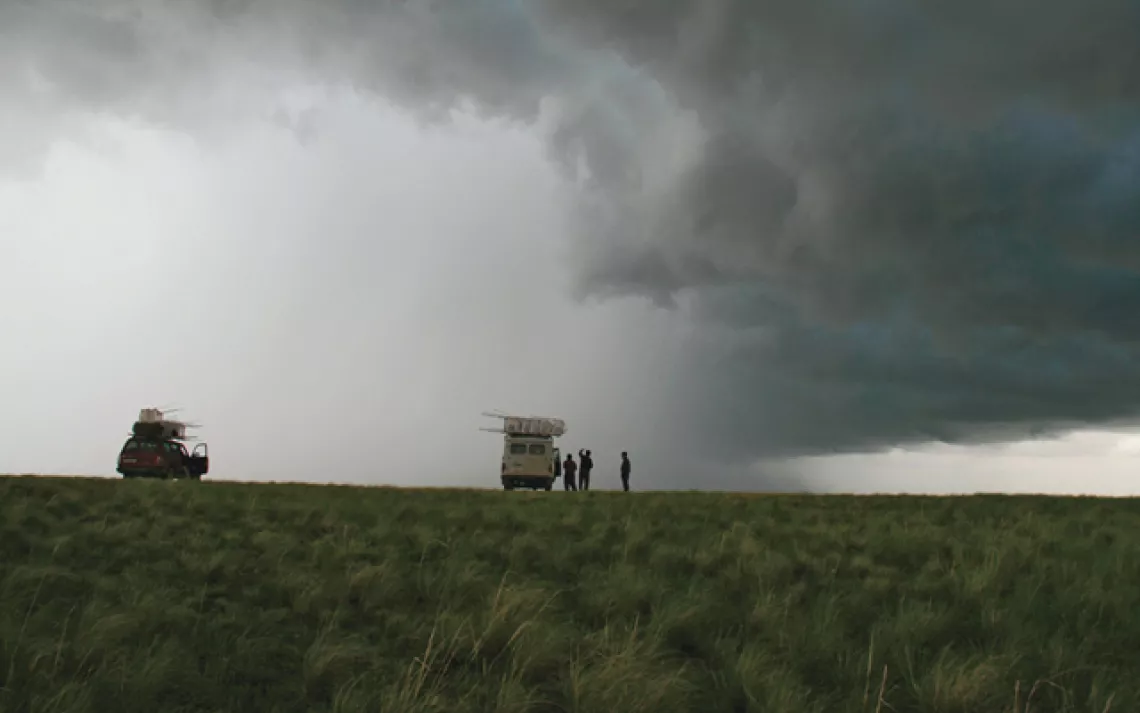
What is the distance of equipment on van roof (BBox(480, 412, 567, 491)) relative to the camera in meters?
43.7

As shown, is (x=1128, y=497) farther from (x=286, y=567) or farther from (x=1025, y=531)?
(x=286, y=567)

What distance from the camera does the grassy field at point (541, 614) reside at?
21.7 ft

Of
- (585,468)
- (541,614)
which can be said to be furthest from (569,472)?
(541,614)

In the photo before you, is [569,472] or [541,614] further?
[569,472]

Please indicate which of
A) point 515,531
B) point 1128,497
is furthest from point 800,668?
point 1128,497

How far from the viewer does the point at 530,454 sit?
43.9 meters

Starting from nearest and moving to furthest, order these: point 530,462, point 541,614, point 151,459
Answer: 1. point 541,614
2. point 151,459
3. point 530,462

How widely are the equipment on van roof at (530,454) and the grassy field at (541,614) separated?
28.3 metres

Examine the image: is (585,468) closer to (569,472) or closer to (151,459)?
(569,472)

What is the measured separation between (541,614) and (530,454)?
35481 mm

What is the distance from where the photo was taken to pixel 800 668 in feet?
24.5

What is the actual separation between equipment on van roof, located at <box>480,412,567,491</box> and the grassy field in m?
28.3

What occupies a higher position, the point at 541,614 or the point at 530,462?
the point at 530,462

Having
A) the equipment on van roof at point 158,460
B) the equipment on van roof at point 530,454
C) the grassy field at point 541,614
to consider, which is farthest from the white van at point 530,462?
the grassy field at point 541,614
